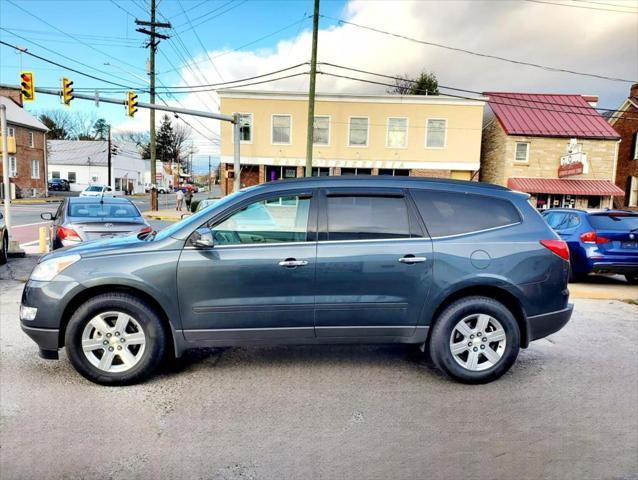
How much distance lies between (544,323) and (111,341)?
3.86 metres

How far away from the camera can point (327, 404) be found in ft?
11.7

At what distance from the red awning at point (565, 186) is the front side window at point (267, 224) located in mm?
25357

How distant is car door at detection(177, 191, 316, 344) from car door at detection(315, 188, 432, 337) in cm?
15

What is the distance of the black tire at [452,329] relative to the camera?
393 centimetres

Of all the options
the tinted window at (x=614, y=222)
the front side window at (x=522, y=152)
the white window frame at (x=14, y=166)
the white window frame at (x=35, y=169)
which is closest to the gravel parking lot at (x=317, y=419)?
the tinted window at (x=614, y=222)

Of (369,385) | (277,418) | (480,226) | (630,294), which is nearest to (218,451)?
(277,418)

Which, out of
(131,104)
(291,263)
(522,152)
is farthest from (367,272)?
(522,152)

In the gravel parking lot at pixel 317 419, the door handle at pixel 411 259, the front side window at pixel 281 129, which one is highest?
the front side window at pixel 281 129

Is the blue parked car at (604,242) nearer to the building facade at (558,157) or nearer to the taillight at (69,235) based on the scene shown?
the taillight at (69,235)

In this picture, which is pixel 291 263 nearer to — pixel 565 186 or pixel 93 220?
pixel 93 220

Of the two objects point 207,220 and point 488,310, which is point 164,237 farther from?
point 488,310

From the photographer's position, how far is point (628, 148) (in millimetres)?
31375

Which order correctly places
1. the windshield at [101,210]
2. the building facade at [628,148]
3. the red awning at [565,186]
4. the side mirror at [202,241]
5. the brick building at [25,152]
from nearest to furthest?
the side mirror at [202,241]
the windshield at [101,210]
the red awning at [565,186]
the building facade at [628,148]
the brick building at [25,152]

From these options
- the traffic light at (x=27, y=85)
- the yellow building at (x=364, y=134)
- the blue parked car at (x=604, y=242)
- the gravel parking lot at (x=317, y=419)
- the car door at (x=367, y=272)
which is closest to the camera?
the gravel parking lot at (x=317, y=419)
